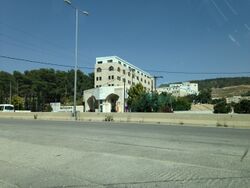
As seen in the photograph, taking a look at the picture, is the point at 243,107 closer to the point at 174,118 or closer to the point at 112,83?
the point at 174,118

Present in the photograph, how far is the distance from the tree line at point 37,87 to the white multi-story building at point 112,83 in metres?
11.7

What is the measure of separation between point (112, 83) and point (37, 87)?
24.3m

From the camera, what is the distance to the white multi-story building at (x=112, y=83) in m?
84.6

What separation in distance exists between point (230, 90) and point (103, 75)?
296 ft

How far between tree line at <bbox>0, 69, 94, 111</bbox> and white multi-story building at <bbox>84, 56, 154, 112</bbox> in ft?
38.5

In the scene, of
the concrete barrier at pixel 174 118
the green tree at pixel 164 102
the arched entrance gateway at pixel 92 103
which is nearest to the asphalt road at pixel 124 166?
the concrete barrier at pixel 174 118

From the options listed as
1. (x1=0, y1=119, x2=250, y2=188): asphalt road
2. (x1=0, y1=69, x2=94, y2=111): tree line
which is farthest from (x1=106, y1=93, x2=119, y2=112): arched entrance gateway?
(x1=0, y1=119, x2=250, y2=188): asphalt road

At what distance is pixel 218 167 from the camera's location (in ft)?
27.7

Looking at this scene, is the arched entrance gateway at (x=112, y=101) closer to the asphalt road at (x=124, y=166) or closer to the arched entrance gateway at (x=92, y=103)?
the arched entrance gateway at (x=92, y=103)

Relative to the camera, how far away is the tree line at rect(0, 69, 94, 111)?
384 ft

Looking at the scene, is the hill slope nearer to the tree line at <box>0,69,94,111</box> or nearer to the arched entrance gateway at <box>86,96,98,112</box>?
the tree line at <box>0,69,94,111</box>

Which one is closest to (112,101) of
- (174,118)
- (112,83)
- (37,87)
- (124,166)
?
(112,83)

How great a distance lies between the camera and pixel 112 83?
405 ft

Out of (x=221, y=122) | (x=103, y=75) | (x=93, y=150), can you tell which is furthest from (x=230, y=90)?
(x=93, y=150)
